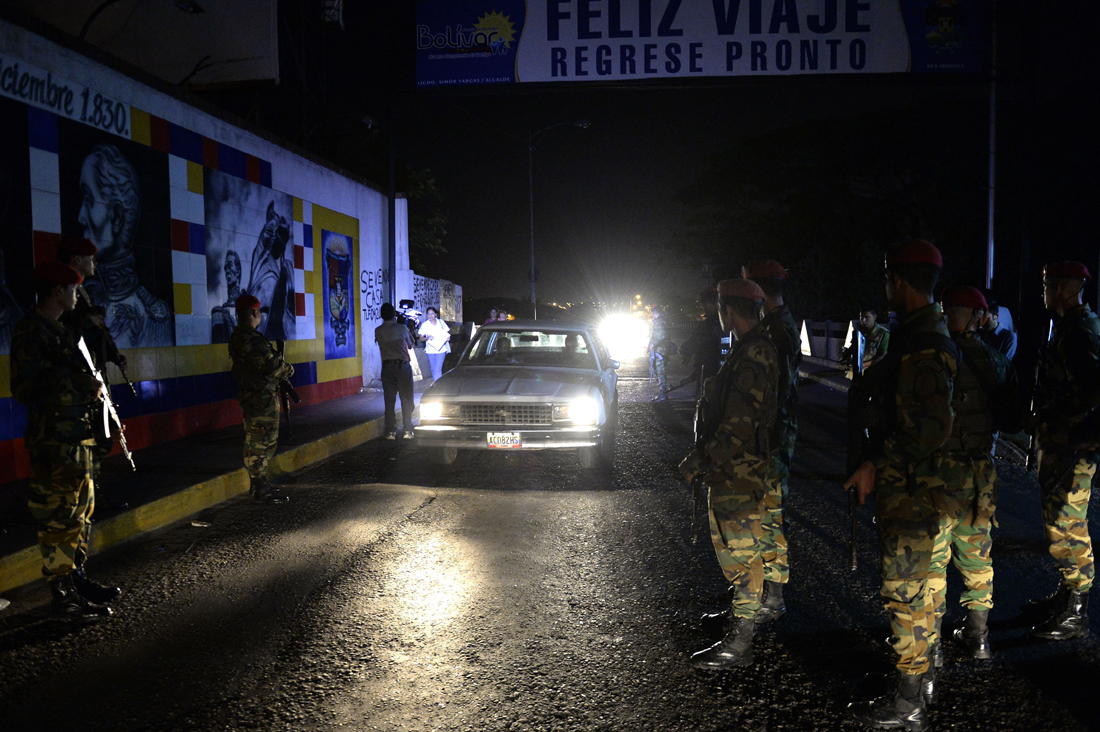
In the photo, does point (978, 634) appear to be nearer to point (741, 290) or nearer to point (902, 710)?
point (902, 710)

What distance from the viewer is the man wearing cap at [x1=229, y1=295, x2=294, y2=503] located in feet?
21.3

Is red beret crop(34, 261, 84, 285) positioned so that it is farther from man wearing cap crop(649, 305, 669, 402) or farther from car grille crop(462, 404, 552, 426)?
man wearing cap crop(649, 305, 669, 402)

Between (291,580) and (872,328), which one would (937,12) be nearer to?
(872,328)

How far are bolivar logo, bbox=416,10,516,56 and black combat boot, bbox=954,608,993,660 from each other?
12602 millimetres

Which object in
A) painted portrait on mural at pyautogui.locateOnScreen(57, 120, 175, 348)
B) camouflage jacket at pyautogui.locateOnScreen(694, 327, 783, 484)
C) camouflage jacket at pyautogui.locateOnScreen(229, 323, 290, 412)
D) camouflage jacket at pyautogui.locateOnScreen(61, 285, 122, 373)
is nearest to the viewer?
camouflage jacket at pyautogui.locateOnScreen(694, 327, 783, 484)

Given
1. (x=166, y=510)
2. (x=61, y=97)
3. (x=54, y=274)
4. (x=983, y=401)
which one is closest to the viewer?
(x=983, y=401)

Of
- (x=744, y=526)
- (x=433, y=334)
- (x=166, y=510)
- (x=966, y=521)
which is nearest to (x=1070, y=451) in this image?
(x=966, y=521)

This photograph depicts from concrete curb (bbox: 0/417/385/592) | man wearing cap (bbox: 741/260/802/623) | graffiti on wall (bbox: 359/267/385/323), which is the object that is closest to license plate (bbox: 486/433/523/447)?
concrete curb (bbox: 0/417/385/592)

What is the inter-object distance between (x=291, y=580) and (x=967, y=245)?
106 feet

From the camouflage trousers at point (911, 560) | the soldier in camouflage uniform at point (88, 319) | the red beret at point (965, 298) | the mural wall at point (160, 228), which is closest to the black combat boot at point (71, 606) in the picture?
the soldier in camouflage uniform at point (88, 319)

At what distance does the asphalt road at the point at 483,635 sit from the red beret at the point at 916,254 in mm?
1723

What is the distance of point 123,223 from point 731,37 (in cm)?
987

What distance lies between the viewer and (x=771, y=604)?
394 centimetres

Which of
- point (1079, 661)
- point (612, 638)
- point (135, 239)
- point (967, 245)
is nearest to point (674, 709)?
point (612, 638)
